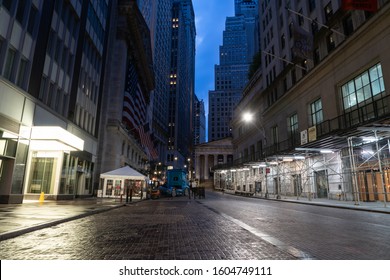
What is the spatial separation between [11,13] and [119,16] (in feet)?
98.2

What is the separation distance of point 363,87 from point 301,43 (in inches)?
272

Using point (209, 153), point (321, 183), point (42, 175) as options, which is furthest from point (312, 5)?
point (209, 153)

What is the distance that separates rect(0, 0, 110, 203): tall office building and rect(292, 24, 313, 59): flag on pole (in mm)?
20339

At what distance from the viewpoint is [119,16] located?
1734 inches

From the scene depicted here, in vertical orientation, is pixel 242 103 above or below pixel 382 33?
above

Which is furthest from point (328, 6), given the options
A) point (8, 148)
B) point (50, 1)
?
point (8, 148)

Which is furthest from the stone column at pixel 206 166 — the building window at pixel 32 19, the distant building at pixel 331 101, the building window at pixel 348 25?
the building window at pixel 32 19

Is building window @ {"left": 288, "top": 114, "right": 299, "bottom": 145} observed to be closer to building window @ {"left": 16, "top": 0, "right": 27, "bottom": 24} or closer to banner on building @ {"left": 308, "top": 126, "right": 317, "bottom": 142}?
banner on building @ {"left": 308, "top": 126, "right": 317, "bottom": 142}

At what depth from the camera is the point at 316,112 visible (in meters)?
32.1

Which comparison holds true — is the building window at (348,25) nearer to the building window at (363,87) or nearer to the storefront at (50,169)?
the building window at (363,87)

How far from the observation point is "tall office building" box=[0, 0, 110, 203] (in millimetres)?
16875

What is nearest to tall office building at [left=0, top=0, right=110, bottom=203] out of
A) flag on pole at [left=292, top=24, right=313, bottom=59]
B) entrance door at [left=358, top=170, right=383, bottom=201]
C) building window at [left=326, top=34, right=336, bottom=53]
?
flag on pole at [left=292, top=24, right=313, bottom=59]

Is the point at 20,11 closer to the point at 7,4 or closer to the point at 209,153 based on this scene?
→ the point at 7,4

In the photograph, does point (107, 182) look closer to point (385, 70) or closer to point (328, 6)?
point (385, 70)
